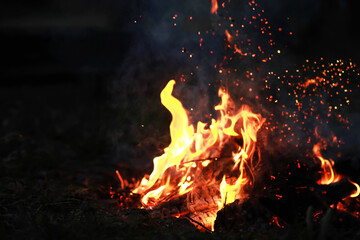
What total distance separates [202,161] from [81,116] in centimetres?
472

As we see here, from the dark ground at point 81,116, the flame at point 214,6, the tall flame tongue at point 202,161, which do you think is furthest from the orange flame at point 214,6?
the tall flame tongue at point 202,161

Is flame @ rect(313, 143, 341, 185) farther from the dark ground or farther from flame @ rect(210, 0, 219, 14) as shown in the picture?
flame @ rect(210, 0, 219, 14)

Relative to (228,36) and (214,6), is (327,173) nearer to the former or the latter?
(228,36)

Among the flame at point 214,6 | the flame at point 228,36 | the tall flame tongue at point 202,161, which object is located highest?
the flame at point 214,6

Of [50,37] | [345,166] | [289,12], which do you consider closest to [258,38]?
[345,166]

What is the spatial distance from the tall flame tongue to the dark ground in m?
0.47

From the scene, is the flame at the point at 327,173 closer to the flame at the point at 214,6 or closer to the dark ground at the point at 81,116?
the dark ground at the point at 81,116

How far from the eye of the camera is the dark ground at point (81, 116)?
3.77 metres

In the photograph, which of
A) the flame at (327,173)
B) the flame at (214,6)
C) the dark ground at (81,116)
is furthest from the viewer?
the flame at (214,6)

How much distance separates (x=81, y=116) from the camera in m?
8.89

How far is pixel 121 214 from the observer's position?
4.15m

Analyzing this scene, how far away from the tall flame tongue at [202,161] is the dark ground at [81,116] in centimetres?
47

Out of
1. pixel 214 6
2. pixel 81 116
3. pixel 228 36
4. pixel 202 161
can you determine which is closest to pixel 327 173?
pixel 202 161

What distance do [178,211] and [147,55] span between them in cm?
302
